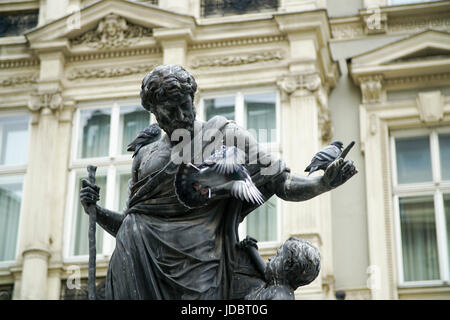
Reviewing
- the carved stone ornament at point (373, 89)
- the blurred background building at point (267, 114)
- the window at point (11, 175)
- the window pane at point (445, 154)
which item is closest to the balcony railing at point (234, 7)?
the blurred background building at point (267, 114)

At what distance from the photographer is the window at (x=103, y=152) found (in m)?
19.8

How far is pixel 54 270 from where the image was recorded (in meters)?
19.2

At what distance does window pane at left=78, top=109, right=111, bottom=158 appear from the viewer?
2052cm

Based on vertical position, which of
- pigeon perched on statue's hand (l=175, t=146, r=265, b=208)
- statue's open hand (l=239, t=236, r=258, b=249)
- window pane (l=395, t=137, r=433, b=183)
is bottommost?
statue's open hand (l=239, t=236, r=258, b=249)

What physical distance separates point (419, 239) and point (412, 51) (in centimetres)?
350

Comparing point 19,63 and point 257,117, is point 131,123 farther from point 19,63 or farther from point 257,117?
point 19,63

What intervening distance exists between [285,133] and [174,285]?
44.9 feet

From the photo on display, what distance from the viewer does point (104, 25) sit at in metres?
21.0

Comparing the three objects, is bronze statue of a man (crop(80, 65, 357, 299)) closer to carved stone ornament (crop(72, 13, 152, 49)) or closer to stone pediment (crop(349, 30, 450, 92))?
stone pediment (crop(349, 30, 450, 92))

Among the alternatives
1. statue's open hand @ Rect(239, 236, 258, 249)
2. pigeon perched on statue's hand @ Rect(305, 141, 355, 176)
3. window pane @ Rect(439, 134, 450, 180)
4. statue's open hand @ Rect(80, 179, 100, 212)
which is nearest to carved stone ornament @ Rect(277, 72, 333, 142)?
window pane @ Rect(439, 134, 450, 180)

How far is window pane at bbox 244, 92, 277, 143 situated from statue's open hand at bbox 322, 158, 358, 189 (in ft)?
43.7

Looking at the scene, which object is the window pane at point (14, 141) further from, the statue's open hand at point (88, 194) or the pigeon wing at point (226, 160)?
the pigeon wing at point (226, 160)

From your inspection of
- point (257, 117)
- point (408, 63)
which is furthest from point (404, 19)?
point (257, 117)
